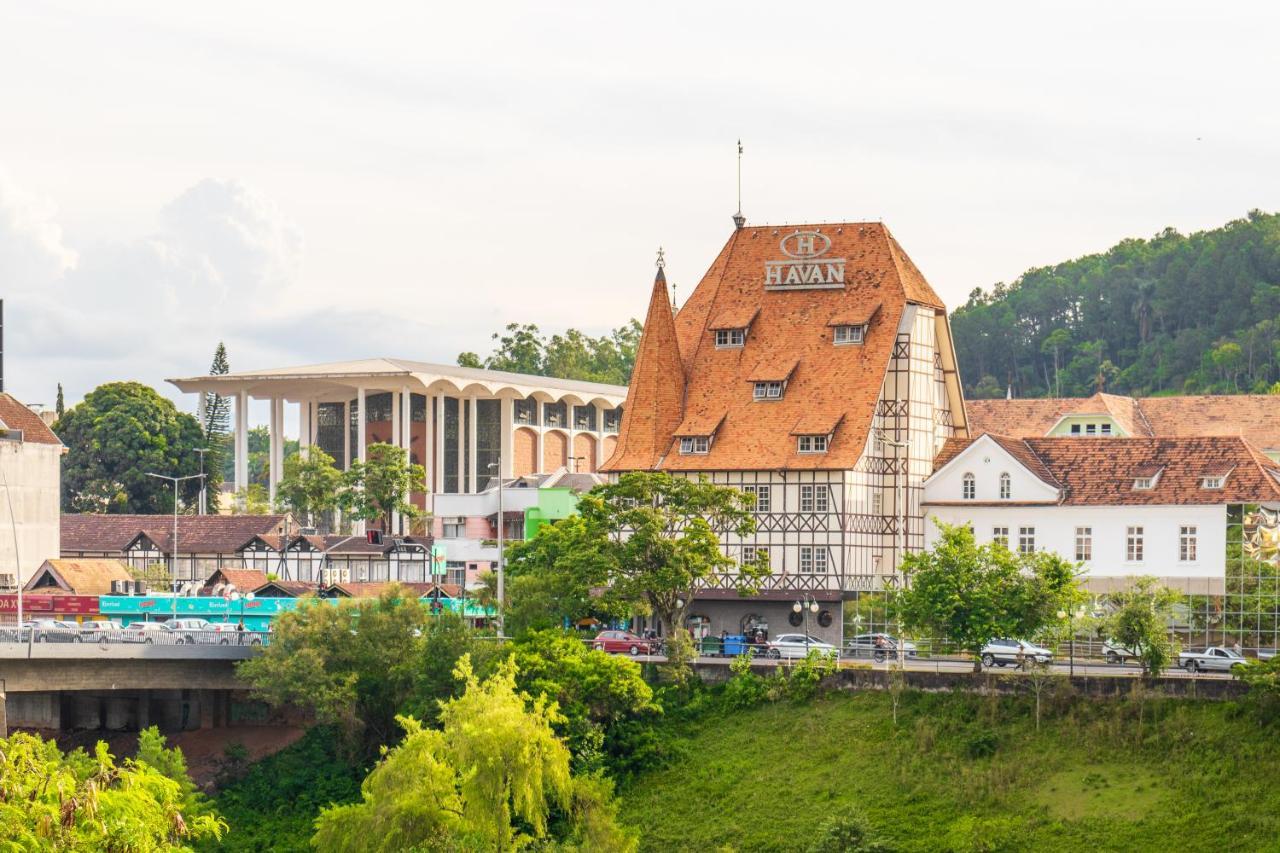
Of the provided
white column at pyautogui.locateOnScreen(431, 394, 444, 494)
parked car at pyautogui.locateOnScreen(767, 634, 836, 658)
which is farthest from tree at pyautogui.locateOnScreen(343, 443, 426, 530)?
parked car at pyautogui.locateOnScreen(767, 634, 836, 658)

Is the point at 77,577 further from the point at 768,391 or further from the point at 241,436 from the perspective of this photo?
the point at 241,436

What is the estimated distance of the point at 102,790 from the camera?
45938 mm

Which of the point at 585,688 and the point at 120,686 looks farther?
the point at 120,686

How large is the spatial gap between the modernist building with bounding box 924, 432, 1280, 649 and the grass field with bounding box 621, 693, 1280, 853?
13.2m

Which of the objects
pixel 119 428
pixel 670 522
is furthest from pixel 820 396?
pixel 119 428

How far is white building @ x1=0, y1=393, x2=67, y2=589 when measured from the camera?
11125 centimetres

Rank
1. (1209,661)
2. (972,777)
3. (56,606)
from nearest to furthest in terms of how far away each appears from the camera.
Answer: (972,777)
(1209,661)
(56,606)

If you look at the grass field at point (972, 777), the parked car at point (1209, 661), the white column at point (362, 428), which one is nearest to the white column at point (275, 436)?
the white column at point (362, 428)

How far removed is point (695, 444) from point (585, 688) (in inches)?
894

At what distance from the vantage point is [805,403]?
9194cm

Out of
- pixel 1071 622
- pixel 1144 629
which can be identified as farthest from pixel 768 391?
pixel 1144 629

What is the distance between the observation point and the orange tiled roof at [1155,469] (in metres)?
Answer: 83.6

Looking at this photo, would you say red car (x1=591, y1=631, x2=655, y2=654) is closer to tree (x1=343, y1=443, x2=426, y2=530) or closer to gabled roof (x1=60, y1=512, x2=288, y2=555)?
gabled roof (x1=60, y1=512, x2=288, y2=555)

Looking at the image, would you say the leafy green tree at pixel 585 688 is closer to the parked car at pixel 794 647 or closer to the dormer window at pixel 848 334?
the parked car at pixel 794 647
